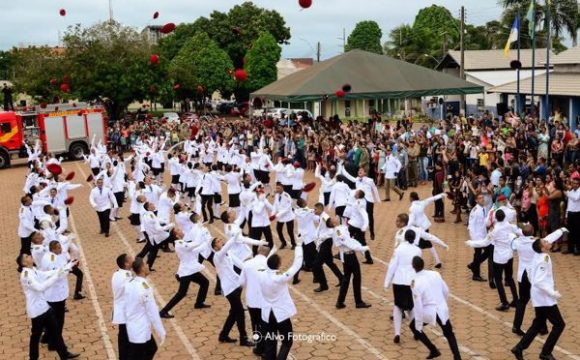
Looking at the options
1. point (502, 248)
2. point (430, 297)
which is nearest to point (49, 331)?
point (430, 297)

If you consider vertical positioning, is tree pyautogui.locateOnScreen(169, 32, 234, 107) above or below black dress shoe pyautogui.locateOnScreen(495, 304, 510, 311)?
above

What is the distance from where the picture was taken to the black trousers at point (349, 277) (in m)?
9.55

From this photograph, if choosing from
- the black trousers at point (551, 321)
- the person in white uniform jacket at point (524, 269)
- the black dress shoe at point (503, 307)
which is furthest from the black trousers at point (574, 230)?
the black trousers at point (551, 321)

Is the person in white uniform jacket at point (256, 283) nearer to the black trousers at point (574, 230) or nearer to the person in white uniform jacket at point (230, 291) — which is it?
the person in white uniform jacket at point (230, 291)

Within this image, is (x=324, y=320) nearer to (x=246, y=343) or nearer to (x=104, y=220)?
(x=246, y=343)

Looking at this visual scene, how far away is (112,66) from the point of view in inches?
1687

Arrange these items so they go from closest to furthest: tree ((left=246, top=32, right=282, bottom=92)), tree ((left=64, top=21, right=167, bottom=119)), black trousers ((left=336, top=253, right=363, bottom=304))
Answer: black trousers ((left=336, top=253, right=363, bottom=304)), tree ((left=64, top=21, right=167, bottom=119)), tree ((left=246, top=32, right=282, bottom=92))

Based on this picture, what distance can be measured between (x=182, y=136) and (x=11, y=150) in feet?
24.7

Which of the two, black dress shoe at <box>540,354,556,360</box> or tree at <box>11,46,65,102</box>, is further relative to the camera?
tree at <box>11,46,65,102</box>

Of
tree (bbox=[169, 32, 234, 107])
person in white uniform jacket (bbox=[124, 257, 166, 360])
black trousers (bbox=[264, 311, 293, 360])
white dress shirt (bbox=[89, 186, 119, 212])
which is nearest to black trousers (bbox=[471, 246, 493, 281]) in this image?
black trousers (bbox=[264, 311, 293, 360])

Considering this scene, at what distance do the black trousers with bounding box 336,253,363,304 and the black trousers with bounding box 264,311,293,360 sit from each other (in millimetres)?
2158

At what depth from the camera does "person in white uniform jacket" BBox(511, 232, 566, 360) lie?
299 inches

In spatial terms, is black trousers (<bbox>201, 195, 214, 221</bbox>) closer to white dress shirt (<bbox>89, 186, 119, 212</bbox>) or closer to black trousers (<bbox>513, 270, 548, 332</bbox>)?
white dress shirt (<bbox>89, 186, 119, 212</bbox>)

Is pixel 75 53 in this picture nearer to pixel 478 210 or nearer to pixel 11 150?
pixel 11 150
